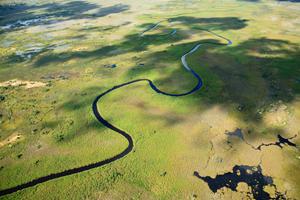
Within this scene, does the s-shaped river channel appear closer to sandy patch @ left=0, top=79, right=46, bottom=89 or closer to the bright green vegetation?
the bright green vegetation

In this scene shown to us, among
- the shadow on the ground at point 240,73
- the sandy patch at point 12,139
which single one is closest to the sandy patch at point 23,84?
the sandy patch at point 12,139

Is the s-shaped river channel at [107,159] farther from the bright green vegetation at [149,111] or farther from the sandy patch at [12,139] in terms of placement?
the sandy patch at [12,139]

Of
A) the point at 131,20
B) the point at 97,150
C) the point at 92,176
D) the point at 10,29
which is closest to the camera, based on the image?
the point at 92,176

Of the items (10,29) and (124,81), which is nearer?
(124,81)

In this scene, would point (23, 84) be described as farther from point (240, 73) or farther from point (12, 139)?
point (240, 73)

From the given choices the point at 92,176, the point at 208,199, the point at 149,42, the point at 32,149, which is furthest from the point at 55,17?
the point at 208,199

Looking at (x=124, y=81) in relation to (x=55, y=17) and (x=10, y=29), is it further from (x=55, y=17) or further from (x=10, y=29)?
(x=55, y=17)

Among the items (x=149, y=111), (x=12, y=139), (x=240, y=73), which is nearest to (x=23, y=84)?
(x=12, y=139)

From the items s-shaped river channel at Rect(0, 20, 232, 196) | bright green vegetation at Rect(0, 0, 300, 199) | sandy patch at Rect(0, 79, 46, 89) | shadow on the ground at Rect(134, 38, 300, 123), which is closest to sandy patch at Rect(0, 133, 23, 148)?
bright green vegetation at Rect(0, 0, 300, 199)
